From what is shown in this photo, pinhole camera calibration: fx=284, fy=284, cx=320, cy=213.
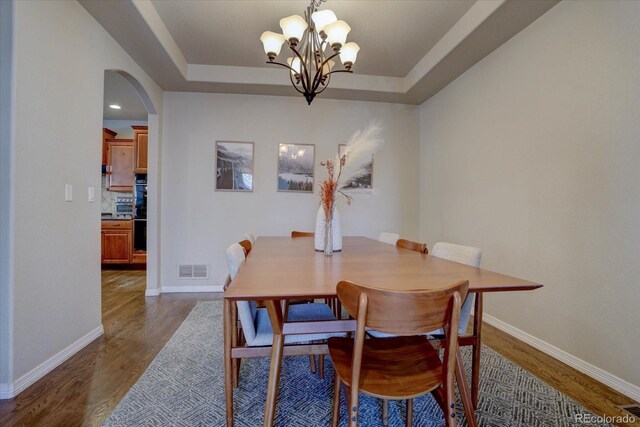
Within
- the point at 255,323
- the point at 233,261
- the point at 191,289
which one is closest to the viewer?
the point at 233,261

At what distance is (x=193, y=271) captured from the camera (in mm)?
3545

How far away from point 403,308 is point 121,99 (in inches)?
193

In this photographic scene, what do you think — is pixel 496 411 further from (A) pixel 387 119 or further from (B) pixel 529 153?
(A) pixel 387 119

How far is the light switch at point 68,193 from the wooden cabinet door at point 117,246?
9.85 ft

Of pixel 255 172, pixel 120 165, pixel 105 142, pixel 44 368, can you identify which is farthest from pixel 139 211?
pixel 44 368

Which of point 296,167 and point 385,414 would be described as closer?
point 385,414

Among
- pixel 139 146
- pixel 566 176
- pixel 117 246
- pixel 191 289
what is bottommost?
pixel 191 289

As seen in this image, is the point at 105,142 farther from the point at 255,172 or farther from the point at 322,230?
the point at 322,230

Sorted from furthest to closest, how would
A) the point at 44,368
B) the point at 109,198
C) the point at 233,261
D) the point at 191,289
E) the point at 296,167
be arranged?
1. the point at 109,198
2. the point at 296,167
3. the point at 191,289
4. the point at 44,368
5. the point at 233,261

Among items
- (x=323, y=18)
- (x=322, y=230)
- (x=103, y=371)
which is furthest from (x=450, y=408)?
(x=323, y=18)

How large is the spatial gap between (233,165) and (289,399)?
276cm

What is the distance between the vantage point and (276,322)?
112cm

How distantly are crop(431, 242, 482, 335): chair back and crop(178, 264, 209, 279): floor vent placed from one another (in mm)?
2818

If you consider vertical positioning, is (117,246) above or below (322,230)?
below
